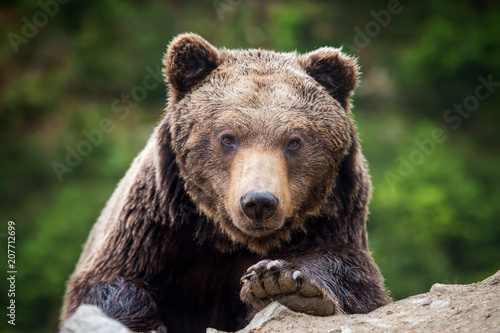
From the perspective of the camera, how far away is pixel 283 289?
4.11 metres

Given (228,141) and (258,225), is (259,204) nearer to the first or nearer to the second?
(258,225)

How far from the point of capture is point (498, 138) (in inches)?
675

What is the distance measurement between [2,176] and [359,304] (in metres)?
13.0

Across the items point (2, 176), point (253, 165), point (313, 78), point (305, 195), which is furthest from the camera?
point (2, 176)

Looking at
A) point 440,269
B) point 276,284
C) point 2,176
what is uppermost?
point 2,176

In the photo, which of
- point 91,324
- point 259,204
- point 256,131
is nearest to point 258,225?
point 259,204

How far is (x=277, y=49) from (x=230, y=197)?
481 inches

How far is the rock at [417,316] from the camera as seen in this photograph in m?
3.62

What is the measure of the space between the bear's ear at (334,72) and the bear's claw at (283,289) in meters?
1.63

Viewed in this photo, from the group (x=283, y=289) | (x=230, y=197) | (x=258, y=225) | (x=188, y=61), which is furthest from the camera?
(x=188, y=61)

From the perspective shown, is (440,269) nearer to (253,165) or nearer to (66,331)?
(253,165)

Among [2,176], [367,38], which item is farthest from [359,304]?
[367,38]

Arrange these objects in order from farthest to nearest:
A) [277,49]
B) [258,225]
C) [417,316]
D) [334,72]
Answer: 1. [277,49]
2. [334,72]
3. [258,225]
4. [417,316]

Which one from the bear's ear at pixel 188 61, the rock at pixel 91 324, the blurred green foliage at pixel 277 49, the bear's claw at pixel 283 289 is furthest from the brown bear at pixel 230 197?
the blurred green foliage at pixel 277 49
